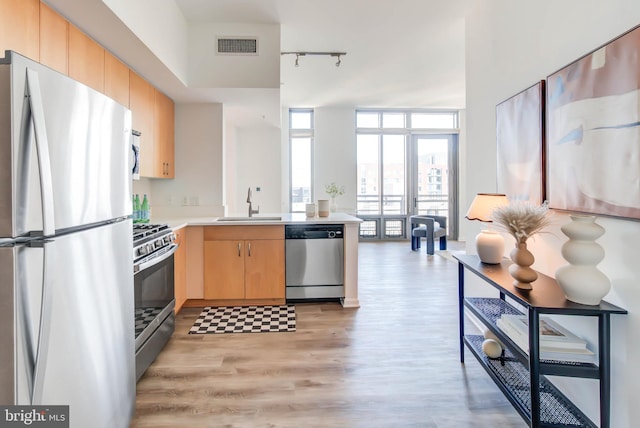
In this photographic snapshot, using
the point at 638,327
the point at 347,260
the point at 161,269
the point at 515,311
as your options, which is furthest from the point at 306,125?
the point at 638,327

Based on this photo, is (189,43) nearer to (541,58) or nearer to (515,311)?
(541,58)

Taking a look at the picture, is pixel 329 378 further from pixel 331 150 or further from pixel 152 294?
pixel 331 150

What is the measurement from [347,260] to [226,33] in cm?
259

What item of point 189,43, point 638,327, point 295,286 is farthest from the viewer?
point 295,286

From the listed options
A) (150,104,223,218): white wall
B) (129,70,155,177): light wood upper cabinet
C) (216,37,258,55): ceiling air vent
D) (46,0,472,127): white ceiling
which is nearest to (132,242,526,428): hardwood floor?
(150,104,223,218): white wall

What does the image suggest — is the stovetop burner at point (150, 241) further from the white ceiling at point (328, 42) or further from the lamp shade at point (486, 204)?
the lamp shade at point (486, 204)

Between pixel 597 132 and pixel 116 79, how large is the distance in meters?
3.11

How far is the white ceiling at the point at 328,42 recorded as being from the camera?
8.46 feet

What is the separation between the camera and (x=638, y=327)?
4.38ft

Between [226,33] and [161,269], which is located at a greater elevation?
[226,33]

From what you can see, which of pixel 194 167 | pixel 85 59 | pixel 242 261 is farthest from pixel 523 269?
pixel 194 167

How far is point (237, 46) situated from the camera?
11.1 ft

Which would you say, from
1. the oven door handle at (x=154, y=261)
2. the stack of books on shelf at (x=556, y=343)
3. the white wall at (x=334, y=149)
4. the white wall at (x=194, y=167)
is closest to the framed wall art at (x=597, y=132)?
the stack of books on shelf at (x=556, y=343)

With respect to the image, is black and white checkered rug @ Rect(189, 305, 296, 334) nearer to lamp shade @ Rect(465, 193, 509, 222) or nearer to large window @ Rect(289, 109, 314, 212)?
lamp shade @ Rect(465, 193, 509, 222)
